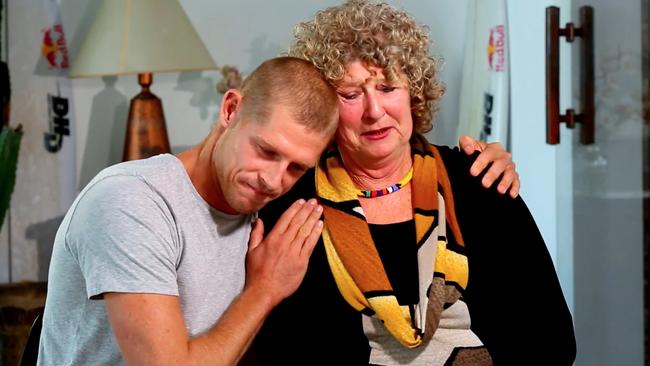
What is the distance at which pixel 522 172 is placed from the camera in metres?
3.59

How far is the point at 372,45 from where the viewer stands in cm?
185

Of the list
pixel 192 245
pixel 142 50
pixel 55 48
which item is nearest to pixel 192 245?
pixel 192 245

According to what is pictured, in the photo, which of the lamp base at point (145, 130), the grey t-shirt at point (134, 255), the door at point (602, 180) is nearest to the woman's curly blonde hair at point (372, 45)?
the grey t-shirt at point (134, 255)

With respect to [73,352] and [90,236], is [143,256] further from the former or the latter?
[73,352]

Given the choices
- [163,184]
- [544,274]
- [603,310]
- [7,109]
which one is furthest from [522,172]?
[163,184]

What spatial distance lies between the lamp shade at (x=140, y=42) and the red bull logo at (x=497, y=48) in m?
1.06

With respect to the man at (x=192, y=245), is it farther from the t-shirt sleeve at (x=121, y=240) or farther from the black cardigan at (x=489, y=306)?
the black cardigan at (x=489, y=306)

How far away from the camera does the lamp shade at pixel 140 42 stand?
3459 mm

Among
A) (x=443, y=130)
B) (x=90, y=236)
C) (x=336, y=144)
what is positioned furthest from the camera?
(x=443, y=130)

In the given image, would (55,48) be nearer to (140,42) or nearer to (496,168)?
(140,42)

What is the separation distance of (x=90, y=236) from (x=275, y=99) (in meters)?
0.38

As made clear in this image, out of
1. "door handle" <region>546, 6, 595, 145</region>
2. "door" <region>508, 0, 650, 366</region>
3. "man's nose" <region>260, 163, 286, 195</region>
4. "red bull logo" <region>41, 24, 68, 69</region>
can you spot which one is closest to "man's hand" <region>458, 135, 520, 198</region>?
"man's nose" <region>260, 163, 286, 195</region>

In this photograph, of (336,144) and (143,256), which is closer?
(143,256)

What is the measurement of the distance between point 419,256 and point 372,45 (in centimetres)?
43
